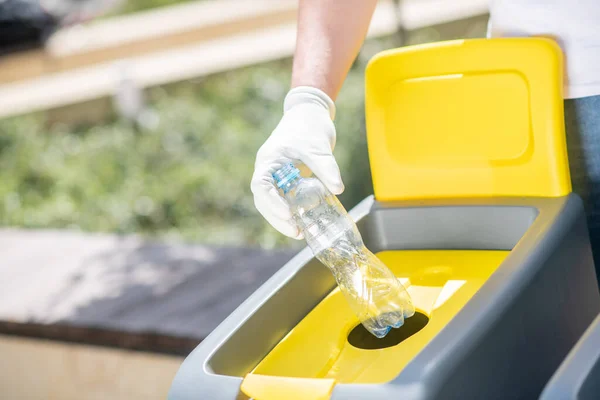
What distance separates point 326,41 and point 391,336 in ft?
1.83

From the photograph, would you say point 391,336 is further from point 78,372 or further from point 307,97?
point 78,372

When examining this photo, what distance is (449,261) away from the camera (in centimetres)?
140

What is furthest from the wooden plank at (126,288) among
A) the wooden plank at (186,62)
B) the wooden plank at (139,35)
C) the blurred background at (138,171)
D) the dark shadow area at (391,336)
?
the wooden plank at (139,35)

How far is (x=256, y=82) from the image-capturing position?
18.8ft

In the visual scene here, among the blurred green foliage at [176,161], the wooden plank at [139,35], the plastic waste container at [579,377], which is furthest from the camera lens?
the wooden plank at [139,35]

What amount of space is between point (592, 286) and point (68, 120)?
5512 mm

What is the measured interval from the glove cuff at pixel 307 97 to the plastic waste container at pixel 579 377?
0.69 meters

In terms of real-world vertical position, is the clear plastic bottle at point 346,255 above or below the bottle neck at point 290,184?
below

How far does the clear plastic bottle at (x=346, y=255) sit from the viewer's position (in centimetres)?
124

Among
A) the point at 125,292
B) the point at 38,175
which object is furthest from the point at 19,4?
the point at 125,292

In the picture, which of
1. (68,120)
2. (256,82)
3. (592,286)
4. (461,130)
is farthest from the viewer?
(68,120)

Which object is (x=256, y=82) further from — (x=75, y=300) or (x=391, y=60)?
(x=391, y=60)

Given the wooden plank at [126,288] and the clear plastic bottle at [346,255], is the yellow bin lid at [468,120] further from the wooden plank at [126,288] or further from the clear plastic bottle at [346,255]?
the wooden plank at [126,288]

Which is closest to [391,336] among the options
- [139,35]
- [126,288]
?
[126,288]
